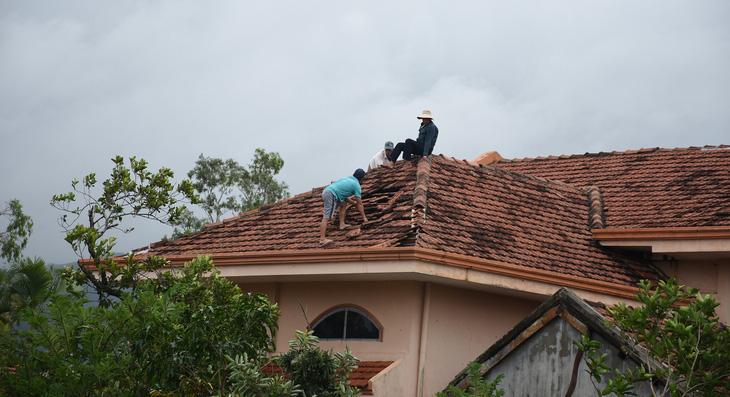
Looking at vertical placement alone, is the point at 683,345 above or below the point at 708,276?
below

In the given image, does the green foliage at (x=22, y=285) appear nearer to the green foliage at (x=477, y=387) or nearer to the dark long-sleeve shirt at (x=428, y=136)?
the dark long-sleeve shirt at (x=428, y=136)

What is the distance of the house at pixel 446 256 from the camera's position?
37.7 feet

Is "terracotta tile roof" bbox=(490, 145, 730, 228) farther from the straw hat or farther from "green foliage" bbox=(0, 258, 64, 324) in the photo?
"green foliage" bbox=(0, 258, 64, 324)

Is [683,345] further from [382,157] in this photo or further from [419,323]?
[382,157]

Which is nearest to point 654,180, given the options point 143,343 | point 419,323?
point 419,323

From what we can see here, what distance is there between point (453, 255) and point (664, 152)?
25.8ft

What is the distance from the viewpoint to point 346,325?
12.3 meters

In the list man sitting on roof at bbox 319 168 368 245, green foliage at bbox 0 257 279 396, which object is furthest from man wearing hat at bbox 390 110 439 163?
green foliage at bbox 0 257 279 396

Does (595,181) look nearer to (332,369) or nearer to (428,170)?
(428,170)

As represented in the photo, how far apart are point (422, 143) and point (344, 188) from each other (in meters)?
2.72

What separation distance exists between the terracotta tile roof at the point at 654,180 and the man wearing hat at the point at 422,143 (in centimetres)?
303

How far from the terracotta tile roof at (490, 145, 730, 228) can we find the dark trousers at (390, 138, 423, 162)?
3.20 m

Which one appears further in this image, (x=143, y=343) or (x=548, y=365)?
(x=548, y=365)

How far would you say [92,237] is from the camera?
10758mm
